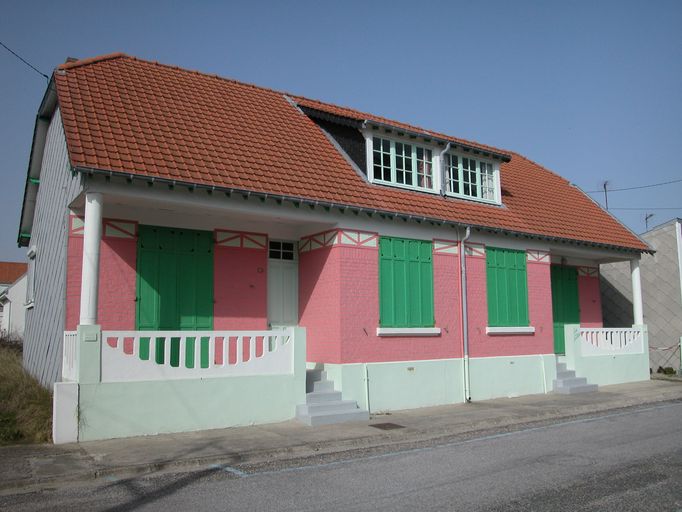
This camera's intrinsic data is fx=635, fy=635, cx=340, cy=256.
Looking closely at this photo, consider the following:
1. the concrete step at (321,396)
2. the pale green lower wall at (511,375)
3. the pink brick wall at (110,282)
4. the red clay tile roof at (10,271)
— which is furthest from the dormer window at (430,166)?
the red clay tile roof at (10,271)

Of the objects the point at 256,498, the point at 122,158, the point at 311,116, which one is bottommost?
the point at 256,498

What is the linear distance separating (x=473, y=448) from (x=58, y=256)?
8.51 meters

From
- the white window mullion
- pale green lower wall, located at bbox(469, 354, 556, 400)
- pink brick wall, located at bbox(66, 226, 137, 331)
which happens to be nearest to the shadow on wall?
pale green lower wall, located at bbox(469, 354, 556, 400)

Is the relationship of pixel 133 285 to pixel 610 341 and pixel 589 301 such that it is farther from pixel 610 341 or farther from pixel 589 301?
pixel 589 301

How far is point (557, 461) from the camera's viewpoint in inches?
321

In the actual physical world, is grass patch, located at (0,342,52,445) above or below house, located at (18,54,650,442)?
below

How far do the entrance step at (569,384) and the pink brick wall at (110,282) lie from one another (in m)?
10.6

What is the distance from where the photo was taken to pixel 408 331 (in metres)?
13.9

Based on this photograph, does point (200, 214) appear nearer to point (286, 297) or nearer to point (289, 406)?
point (286, 297)

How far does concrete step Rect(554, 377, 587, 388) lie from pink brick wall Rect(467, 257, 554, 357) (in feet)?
2.63

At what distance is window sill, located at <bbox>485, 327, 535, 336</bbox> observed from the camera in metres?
15.4

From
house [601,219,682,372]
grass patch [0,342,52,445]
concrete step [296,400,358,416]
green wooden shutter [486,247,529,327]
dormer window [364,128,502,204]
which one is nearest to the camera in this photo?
grass patch [0,342,52,445]

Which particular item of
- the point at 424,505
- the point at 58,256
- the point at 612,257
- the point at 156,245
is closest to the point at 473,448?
the point at 424,505

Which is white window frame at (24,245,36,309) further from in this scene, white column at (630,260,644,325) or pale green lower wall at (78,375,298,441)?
white column at (630,260,644,325)
